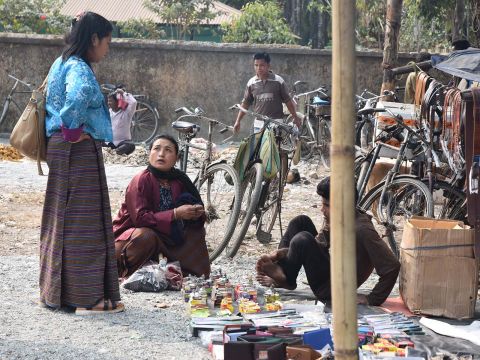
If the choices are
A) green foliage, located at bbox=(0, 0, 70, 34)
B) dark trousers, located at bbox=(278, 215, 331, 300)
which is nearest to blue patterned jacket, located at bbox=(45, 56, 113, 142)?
dark trousers, located at bbox=(278, 215, 331, 300)

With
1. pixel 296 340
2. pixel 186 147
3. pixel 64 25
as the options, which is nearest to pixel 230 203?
pixel 186 147


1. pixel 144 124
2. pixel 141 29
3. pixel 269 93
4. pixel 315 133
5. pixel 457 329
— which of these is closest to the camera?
pixel 457 329

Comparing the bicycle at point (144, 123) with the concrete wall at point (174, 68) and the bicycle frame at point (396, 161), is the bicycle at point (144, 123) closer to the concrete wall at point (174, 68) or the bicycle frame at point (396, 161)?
the concrete wall at point (174, 68)

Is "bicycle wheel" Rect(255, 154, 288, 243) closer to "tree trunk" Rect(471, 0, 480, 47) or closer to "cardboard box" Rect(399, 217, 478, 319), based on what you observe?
"cardboard box" Rect(399, 217, 478, 319)

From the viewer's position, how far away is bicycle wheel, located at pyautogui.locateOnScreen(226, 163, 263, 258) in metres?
7.99

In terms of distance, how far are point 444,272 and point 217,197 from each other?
9.43ft

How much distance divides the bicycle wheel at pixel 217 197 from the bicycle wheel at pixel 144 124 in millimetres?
8319

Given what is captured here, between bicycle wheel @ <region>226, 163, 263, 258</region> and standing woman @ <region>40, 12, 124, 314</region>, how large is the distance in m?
1.82

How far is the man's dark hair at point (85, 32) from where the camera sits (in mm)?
6145

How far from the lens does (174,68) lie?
17.6 metres

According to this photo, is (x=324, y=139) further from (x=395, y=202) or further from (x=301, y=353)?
(x=301, y=353)

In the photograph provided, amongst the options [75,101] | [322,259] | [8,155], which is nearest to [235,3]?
[8,155]

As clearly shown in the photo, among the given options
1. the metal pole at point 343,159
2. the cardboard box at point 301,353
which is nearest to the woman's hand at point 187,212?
the cardboard box at point 301,353

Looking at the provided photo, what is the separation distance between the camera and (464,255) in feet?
20.9
